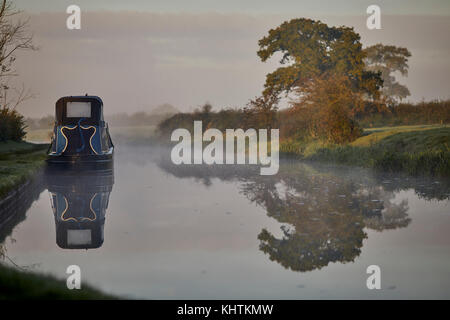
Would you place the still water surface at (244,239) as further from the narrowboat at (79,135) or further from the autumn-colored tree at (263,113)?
the autumn-colored tree at (263,113)

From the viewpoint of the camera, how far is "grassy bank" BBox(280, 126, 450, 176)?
17.6 meters

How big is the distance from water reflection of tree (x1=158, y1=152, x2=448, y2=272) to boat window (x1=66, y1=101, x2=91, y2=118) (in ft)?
14.4

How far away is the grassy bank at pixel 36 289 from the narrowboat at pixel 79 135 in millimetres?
11184

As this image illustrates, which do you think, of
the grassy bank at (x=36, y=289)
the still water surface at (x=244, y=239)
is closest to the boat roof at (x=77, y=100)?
the still water surface at (x=244, y=239)

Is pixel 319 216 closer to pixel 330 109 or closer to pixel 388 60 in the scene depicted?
pixel 330 109

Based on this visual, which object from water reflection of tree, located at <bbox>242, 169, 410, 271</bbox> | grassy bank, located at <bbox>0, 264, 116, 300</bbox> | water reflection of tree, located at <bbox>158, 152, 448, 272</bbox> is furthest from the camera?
water reflection of tree, located at <bbox>158, 152, 448, 272</bbox>

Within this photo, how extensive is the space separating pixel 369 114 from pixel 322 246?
96.2 feet

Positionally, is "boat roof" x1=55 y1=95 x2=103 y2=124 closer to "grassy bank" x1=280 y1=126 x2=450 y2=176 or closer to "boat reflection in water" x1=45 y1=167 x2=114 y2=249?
"boat reflection in water" x1=45 y1=167 x2=114 y2=249

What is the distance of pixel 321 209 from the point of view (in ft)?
35.8

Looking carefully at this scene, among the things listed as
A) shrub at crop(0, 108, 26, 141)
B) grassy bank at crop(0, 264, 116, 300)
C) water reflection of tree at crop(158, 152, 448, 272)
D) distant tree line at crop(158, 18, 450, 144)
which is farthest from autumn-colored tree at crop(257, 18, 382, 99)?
grassy bank at crop(0, 264, 116, 300)

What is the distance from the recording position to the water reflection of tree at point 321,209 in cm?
725

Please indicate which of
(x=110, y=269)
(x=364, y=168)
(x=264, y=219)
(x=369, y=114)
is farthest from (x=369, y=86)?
(x=110, y=269)

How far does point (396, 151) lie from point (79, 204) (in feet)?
45.9
